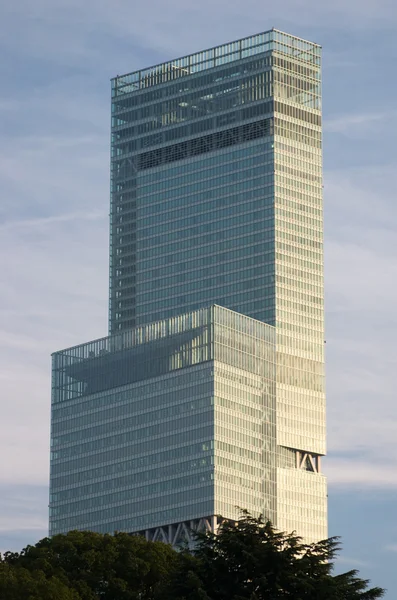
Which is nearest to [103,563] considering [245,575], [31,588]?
[31,588]

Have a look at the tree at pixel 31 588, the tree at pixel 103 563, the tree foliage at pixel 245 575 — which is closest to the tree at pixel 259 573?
the tree foliage at pixel 245 575

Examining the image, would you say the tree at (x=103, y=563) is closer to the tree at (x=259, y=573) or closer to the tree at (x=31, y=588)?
the tree at (x=31, y=588)

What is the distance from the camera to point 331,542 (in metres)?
148

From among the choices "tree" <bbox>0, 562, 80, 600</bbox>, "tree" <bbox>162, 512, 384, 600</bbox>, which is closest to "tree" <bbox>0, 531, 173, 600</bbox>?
"tree" <bbox>0, 562, 80, 600</bbox>

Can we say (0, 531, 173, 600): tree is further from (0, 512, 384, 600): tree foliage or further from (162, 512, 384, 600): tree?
(162, 512, 384, 600): tree

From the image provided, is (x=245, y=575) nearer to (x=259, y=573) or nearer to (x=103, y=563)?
(x=259, y=573)

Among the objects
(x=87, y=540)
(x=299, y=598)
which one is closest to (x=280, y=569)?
(x=299, y=598)

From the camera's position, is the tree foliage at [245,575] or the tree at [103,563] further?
the tree at [103,563]

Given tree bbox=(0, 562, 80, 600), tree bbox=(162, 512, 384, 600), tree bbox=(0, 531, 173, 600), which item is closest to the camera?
tree bbox=(162, 512, 384, 600)

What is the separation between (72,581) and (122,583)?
4.40 meters

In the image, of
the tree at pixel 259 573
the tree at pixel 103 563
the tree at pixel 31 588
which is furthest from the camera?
the tree at pixel 103 563

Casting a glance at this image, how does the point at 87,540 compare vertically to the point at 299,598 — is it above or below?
above

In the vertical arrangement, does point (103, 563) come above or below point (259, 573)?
above

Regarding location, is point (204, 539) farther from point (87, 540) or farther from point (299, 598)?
point (87, 540)
